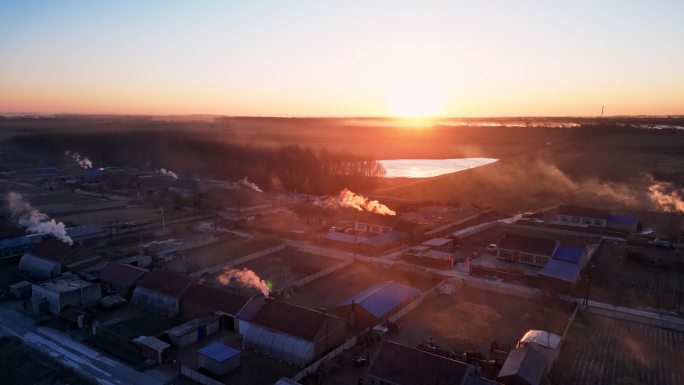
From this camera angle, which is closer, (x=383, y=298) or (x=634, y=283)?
(x=383, y=298)

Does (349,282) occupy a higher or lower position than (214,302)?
lower

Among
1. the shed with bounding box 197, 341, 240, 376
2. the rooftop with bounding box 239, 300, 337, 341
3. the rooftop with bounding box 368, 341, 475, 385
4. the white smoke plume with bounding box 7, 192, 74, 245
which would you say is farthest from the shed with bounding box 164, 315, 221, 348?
the white smoke plume with bounding box 7, 192, 74, 245

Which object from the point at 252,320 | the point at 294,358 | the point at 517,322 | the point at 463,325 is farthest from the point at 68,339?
the point at 517,322

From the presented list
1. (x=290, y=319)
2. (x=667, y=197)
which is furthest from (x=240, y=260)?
(x=667, y=197)

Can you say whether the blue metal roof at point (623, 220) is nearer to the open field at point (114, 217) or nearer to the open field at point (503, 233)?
the open field at point (503, 233)

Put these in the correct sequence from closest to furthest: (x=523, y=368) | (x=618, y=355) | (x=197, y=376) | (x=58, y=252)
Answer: (x=523, y=368), (x=197, y=376), (x=618, y=355), (x=58, y=252)

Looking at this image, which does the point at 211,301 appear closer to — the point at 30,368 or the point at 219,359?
the point at 219,359
